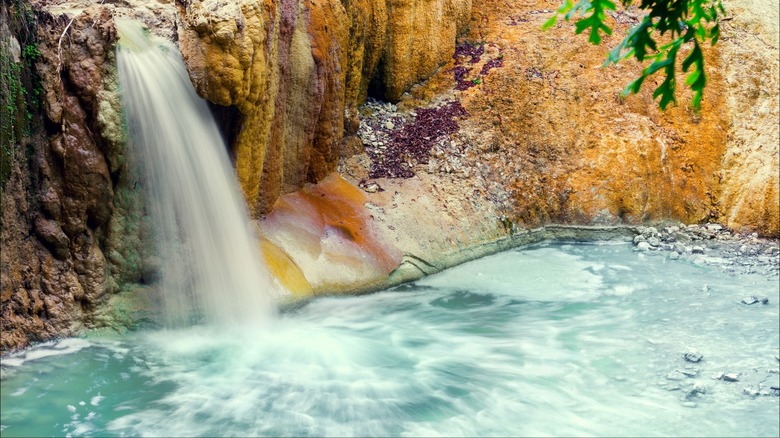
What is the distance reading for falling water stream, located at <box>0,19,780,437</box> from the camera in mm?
5004

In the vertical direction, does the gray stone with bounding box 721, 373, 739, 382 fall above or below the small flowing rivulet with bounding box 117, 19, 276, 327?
below

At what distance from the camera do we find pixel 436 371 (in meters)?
5.93

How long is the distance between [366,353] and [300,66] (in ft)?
11.3

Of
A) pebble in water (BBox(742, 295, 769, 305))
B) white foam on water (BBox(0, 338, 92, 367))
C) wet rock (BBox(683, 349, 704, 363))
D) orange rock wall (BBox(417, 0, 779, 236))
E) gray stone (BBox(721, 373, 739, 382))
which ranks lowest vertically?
pebble in water (BBox(742, 295, 769, 305))

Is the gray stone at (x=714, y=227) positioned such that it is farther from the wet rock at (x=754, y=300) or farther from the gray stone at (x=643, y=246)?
the wet rock at (x=754, y=300)

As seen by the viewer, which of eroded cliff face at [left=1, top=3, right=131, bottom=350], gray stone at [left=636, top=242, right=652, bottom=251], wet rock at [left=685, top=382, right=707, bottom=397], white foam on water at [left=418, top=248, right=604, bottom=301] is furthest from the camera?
gray stone at [left=636, top=242, right=652, bottom=251]

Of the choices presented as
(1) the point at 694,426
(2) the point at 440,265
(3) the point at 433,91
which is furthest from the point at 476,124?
(1) the point at 694,426

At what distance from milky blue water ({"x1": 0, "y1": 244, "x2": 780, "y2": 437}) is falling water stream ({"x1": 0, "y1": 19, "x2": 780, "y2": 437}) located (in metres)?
0.02

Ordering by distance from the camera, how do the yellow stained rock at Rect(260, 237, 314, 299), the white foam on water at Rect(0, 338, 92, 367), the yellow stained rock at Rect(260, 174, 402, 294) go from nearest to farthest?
the white foam on water at Rect(0, 338, 92, 367), the yellow stained rock at Rect(260, 237, 314, 299), the yellow stained rock at Rect(260, 174, 402, 294)

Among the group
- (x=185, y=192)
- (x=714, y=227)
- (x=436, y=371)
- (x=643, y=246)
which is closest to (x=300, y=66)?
(x=185, y=192)

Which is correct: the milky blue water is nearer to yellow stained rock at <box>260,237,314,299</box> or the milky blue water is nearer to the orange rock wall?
yellow stained rock at <box>260,237,314,299</box>

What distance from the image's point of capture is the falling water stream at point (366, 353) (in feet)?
16.4

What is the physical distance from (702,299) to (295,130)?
469cm

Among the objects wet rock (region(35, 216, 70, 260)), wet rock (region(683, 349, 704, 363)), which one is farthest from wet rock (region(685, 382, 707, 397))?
wet rock (region(35, 216, 70, 260))
